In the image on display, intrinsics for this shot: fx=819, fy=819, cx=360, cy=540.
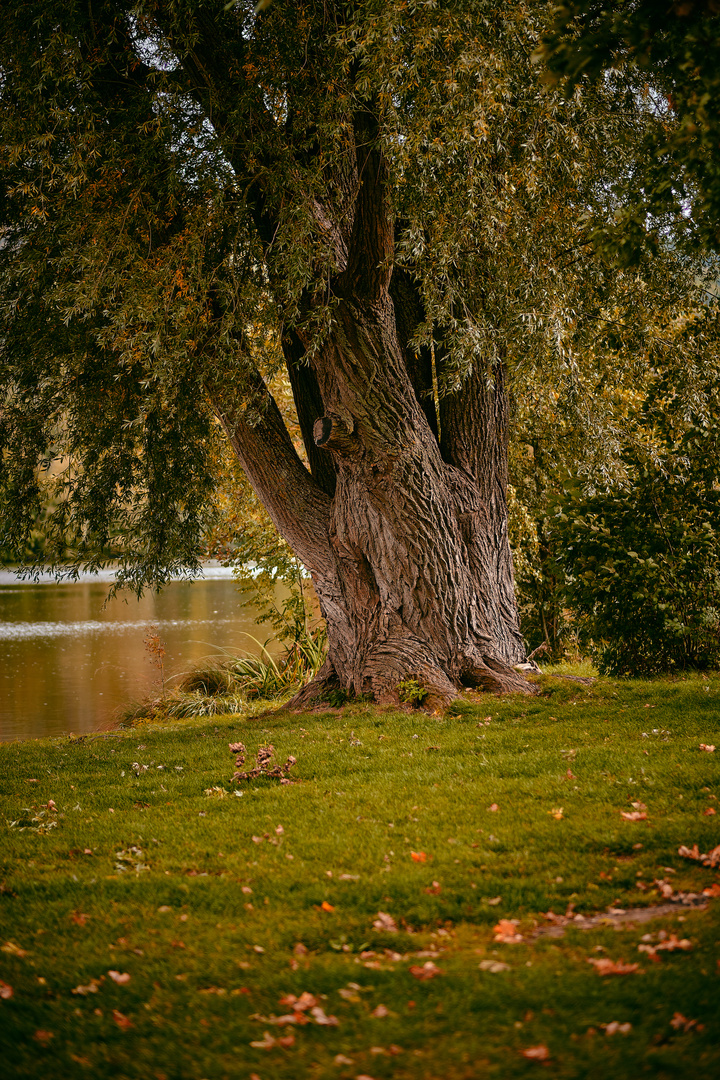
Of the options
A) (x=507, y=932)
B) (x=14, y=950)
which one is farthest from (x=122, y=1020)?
(x=507, y=932)

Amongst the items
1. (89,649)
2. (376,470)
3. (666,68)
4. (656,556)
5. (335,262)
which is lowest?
(89,649)

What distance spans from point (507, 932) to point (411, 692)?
202 inches

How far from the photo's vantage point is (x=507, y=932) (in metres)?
3.82

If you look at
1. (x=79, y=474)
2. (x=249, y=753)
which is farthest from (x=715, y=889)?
(x=79, y=474)

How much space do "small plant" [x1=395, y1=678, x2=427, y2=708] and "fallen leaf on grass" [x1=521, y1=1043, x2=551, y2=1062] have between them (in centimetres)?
606

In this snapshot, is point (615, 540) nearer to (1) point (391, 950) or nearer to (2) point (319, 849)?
(2) point (319, 849)

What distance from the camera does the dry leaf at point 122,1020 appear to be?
3.19 metres

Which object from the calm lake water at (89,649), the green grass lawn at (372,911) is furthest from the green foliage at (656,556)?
the calm lake water at (89,649)

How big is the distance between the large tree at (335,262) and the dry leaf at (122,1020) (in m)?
5.93

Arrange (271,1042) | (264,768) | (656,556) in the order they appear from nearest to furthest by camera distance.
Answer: (271,1042) < (264,768) < (656,556)

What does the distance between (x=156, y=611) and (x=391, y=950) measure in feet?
131

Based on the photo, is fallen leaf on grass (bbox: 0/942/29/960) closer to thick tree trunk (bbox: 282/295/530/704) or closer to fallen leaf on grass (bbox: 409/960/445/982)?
fallen leaf on grass (bbox: 409/960/445/982)

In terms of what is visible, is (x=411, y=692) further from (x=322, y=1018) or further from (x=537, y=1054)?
(x=537, y=1054)

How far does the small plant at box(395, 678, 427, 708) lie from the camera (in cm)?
894
